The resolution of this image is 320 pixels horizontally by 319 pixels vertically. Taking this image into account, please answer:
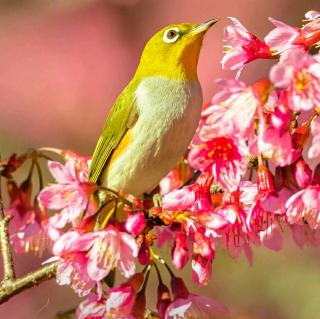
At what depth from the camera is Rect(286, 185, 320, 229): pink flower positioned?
2.36m

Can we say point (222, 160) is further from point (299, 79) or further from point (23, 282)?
point (23, 282)

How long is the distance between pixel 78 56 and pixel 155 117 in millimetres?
6265

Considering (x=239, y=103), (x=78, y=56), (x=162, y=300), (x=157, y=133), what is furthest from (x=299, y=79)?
(x=78, y=56)

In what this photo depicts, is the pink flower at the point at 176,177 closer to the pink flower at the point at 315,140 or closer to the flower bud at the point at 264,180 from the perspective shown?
the flower bud at the point at 264,180

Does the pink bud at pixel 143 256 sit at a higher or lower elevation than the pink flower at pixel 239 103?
lower

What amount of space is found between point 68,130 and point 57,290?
2.18 m

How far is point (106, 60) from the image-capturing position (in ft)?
29.1

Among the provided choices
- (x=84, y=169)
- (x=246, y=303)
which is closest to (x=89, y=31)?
(x=246, y=303)

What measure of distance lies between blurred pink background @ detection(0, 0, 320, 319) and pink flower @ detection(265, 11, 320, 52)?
4505 millimetres

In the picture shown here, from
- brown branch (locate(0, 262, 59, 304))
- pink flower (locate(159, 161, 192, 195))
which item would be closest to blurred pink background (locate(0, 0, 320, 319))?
pink flower (locate(159, 161, 192, 195))

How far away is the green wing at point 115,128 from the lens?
3430mm

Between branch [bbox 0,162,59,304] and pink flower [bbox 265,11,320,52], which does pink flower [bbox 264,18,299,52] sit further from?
branch [bbox 0,162,59,304]

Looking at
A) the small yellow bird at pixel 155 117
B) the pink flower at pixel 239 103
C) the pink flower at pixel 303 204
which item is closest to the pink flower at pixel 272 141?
the pink flower at pixel 239 103

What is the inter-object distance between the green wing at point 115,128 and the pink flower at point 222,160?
3.14 ft
